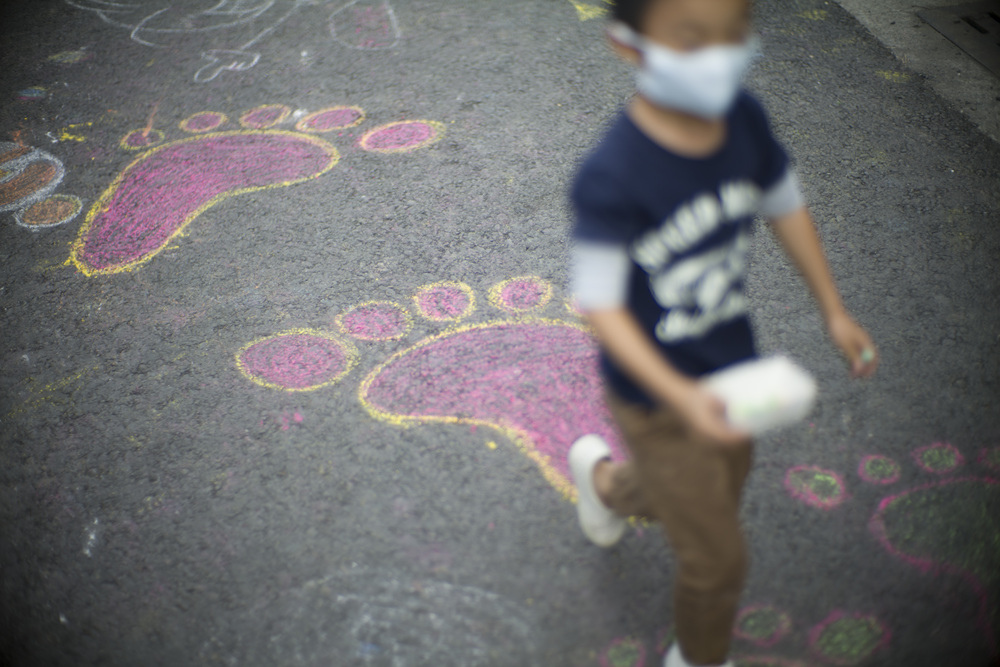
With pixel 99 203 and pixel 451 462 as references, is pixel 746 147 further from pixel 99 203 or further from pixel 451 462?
pixel 99 203

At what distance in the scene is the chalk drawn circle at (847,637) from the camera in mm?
1852

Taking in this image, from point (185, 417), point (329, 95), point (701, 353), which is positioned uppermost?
point (701, 353)

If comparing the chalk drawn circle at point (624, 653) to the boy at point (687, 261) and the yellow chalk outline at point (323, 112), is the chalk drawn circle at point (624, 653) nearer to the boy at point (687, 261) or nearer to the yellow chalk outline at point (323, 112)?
the boy at point (687, 261)

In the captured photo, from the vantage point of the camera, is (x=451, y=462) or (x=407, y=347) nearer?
(x=451, y=462)

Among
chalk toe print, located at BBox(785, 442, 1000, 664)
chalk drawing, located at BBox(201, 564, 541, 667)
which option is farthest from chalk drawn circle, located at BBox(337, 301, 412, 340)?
chalk toe print, located at BBox(785, 442, 1000, 664)

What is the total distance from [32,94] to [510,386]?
356cm

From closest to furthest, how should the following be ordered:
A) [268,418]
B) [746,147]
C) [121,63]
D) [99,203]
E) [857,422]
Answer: [746,147] < [857,422] < [268,418] < [99,203] < [121,63]

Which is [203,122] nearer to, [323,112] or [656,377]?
[323,112]

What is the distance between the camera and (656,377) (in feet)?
4.34

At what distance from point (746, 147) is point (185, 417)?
204cm

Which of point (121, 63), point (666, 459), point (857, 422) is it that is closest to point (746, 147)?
point (666, 459)

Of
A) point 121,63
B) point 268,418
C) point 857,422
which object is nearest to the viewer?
point 857,422

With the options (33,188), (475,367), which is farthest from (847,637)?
(33,188)

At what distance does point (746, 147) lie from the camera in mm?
1420
